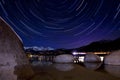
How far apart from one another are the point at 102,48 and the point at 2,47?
163 feet

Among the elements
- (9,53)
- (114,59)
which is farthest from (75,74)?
(114,59)

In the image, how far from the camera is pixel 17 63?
7008 mm

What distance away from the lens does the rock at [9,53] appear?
6.41 metres

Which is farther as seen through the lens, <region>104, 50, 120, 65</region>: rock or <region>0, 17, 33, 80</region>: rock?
<region>104, 50, 120, 65</region>: rock

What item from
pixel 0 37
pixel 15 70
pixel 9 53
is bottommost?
pixel 15 70

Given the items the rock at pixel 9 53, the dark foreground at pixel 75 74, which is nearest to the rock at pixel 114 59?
the dark foreground at pixel 75 74

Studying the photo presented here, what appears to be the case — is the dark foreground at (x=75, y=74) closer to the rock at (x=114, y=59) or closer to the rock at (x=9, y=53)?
the rock at (x=9, y=53)

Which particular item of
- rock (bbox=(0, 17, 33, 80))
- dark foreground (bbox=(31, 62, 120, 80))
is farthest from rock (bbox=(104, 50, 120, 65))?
rock (bbox=(0, 17, 33, 80))

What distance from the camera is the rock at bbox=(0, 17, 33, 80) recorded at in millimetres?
6410

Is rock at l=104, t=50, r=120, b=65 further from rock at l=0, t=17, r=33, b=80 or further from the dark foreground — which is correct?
rock at l=0, t=17, r=33, b=80

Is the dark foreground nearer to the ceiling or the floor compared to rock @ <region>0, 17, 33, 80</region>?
nearer to the floor

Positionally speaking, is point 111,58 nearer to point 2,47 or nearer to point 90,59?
point 90,59

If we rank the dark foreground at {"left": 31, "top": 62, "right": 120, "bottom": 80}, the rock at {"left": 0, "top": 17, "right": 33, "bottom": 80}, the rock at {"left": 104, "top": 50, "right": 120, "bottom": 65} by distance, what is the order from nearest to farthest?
the rock at {"left": 0, "top": 17, "right": 33, "bottom": 80}
the dark foreground at {"left": 31, "top": 62, "right": 120, "bottom": 80}
the rock at {"left": 104, "top": 50, "right": 120, "bottom": 65}

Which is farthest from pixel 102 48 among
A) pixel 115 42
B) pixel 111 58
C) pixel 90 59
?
pixel 111 58
